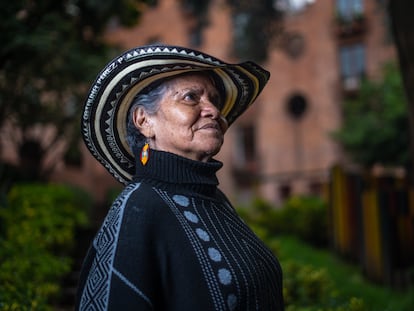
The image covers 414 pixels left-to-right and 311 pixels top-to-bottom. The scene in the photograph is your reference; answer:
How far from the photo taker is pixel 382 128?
16.3 metres

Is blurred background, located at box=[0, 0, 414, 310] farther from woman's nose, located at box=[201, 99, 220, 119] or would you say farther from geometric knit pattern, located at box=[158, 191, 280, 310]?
woman's nose, located at box=[201, 99, 220, 119]

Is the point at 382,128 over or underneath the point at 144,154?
over

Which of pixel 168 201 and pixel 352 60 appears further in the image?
pixel 352 60

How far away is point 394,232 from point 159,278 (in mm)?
7916

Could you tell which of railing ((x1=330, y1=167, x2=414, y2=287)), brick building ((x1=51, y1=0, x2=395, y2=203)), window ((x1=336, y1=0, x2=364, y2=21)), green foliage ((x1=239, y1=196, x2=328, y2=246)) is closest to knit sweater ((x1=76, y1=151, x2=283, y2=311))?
railing ((x1=330, y1=167, x2=414, y2=287))

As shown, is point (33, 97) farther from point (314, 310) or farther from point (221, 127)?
point (221, 127)

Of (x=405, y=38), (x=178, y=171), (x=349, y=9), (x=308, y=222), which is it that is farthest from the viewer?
(x=349, y=9)

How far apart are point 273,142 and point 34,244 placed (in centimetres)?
2124

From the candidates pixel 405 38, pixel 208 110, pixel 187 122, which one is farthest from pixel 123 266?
pixel 405 38

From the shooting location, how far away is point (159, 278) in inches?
77.2

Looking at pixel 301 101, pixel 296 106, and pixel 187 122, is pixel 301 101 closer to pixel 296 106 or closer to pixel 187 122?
pixel 296 106

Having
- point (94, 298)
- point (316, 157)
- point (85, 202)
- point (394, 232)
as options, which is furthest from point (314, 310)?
point (316, 157)

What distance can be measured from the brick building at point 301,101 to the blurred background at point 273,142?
0.18 feet

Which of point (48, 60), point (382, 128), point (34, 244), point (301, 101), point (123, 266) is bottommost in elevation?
point (34, 244)
